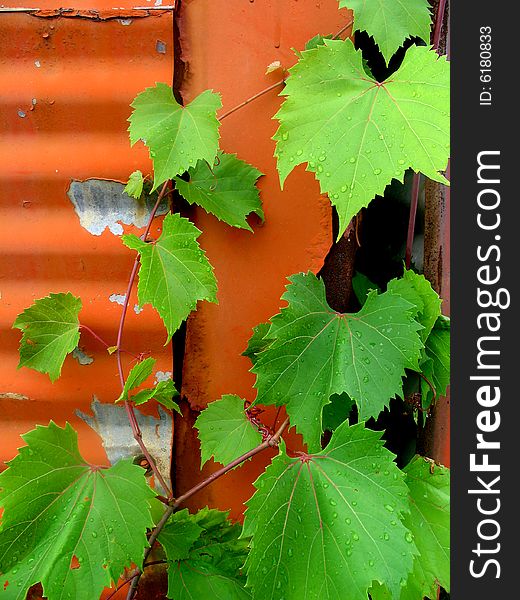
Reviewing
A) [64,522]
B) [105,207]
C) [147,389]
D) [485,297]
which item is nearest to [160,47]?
[105,207]

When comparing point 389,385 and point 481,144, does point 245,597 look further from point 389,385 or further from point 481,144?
point 481,144

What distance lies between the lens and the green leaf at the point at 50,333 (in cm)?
110

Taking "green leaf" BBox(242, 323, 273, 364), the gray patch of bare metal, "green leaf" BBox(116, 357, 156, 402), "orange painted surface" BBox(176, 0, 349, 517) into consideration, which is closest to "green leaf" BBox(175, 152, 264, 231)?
"orange painted surface" BBox(176, 0, 349, 517)

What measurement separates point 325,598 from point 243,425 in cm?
35

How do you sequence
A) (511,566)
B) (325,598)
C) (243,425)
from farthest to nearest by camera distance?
(243,425), (511,566), (325,598)

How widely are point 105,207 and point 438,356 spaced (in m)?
0.70

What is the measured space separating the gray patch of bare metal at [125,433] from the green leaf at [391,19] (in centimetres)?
81

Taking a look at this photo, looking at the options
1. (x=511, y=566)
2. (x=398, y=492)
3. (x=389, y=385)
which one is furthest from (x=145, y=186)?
(x=511, y=566)

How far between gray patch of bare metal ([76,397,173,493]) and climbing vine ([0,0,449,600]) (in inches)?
4.1

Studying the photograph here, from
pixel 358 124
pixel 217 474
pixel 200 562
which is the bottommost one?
pixel 200 562

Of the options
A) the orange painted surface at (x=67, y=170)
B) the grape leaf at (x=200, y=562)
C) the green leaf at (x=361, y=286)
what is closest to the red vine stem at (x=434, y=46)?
the green leaf at (x=361, y=286)

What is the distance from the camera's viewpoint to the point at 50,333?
1.11 meters

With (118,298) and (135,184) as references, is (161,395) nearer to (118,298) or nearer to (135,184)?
(118,298)

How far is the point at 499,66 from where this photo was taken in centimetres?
89
